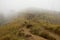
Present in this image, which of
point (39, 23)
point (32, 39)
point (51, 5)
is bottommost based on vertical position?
point (32, 39)

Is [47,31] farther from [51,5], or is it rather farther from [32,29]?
[51,5]

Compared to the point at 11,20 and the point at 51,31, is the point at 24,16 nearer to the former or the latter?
the point at 11,20

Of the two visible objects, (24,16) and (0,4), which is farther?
(0,4)

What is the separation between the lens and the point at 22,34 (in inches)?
57.9

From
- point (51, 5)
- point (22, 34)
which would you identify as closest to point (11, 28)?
point (22, 34)

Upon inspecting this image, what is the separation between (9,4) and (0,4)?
0.42ft

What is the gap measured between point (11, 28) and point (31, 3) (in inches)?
27.7

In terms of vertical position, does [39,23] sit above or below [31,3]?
below

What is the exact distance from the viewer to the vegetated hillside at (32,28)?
1.46 m

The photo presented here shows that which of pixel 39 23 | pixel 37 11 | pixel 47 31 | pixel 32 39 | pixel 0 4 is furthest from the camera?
pixel 0 4

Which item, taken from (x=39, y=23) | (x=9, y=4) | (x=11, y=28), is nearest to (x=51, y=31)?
(x=39, y=23)

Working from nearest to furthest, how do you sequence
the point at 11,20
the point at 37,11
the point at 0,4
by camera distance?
the point at 11,20, the point at 37,11, the point at 0,4

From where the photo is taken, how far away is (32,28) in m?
1.58

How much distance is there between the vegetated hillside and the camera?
4.78ft
